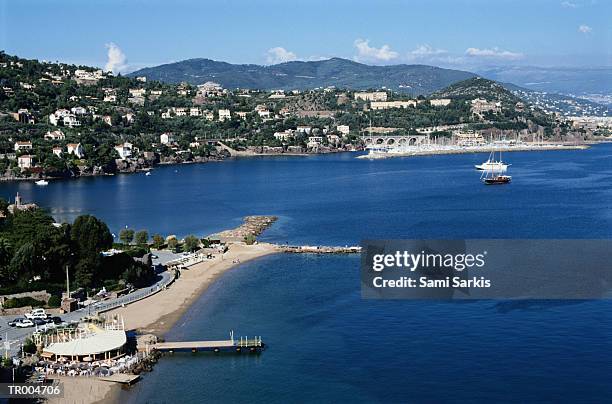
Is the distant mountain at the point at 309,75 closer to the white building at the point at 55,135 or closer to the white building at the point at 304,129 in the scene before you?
the white building at the point at 304,129

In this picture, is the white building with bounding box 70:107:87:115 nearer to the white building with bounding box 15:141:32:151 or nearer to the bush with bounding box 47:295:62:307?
the white building with bounding box 15:141:32:151

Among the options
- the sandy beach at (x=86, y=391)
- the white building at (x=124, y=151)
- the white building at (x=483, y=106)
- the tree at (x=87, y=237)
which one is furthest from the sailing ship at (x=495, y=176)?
the white building at (x=483, y=106)

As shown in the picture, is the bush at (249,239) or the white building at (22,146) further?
the white building at (22,146)

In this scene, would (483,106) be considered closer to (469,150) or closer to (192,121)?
(469,150)

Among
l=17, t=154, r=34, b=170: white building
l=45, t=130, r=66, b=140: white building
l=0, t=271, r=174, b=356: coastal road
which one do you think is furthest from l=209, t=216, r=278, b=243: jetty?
l=45, t=130, r=66, b=140: white building

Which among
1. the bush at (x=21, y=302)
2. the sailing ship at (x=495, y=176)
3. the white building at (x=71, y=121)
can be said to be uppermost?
the white building at (x=71, y=121)

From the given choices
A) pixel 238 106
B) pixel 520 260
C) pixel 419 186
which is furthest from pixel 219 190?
pixel 238 106
